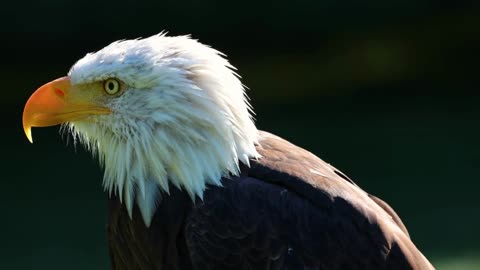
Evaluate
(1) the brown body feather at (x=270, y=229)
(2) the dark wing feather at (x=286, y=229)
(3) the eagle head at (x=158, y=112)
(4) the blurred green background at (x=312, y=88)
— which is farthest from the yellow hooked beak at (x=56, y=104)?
(4) the blurred green background at (x=312, y=88)

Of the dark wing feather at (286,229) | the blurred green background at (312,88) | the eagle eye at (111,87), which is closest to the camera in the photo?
the dark wing feather at (286,229)

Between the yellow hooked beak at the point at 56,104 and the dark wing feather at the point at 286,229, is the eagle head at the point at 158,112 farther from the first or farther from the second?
the dark wing feather at the point at 286,229

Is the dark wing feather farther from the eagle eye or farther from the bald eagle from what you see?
the eagle eye

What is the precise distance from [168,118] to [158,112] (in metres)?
0.04

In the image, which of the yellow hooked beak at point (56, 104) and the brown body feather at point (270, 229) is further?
the yellow hooked beak at point (56, 104)

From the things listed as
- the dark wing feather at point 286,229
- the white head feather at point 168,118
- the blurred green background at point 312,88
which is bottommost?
the blurred green background at point 312,88

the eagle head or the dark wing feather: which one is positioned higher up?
the eagle head

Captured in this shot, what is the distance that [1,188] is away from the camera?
1042 centimetres

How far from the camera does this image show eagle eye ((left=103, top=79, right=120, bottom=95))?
4.07 meters

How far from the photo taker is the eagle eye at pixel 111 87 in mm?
4070

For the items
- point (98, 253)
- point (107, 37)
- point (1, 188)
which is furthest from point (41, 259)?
point (107, 37)

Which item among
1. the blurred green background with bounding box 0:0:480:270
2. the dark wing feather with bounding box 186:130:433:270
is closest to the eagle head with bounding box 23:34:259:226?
the dark wing feather with bounding box 186:130:433:270

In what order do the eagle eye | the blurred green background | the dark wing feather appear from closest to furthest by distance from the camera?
the dark wing feather
the eagle eye
the blurred green background

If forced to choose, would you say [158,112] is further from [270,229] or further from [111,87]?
[270,229]
